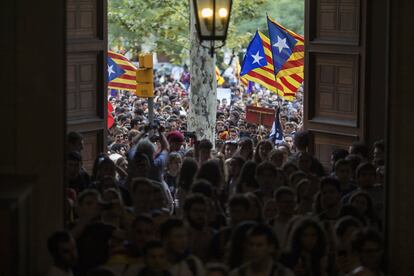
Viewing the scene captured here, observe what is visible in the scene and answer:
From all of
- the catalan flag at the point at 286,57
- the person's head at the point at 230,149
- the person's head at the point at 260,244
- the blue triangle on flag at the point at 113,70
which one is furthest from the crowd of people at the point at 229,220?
the blue triangle on flag at the point at 113,70

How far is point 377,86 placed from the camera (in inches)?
669

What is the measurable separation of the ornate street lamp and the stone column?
15.4m

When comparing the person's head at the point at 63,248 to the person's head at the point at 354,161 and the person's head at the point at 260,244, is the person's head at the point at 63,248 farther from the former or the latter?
the person's head at the point at 354,161

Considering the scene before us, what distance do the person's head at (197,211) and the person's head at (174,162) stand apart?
5201 mm

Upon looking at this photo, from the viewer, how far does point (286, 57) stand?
22.6 meters

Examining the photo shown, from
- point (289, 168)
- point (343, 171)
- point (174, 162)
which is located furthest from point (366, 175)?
point (174, 162)

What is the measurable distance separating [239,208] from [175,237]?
123 centimetres

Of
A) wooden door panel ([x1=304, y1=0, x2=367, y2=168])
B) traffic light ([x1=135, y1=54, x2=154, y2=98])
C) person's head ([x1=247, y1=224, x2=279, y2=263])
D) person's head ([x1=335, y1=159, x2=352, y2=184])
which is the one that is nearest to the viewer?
person's head ([x1=247, y1=224, x2=279, y2=263])

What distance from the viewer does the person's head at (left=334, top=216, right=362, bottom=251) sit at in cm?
1005

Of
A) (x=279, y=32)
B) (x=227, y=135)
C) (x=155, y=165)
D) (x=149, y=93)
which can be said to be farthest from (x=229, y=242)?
(x=227, y=135)

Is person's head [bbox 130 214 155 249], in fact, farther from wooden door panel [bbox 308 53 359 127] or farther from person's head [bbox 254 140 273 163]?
wooden door panel [bbox 308 53 359 127]

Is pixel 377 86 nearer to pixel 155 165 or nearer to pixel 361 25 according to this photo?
pixel 361 25

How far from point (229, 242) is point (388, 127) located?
255 cm

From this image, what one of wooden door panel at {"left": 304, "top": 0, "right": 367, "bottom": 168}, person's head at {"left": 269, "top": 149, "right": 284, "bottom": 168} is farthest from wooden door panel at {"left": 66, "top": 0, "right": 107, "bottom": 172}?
person's head at {"left": 269, "top": 149, "right": 284, "bottom": 168}
